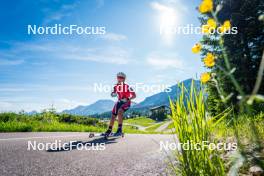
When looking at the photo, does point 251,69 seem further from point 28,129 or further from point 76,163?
point 76,163

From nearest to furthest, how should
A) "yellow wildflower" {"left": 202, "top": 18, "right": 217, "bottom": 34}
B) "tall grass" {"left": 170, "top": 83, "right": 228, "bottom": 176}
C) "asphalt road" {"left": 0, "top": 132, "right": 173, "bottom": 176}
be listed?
"yellow wildflower" {"left": 202, "top": 18, "right": 217, "bottom": 34}
"tall grass" {"left": 170, "top": 83, "right": 228, "bottom": 176}
"asphalt road" {"left": 0, "top": 132, "right": 173, "bottom": 176}

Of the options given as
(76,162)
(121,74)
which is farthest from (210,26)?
(121,74)

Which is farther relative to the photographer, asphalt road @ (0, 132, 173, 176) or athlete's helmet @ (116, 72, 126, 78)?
athlete's helmet @ (116, 72, 126, 78)

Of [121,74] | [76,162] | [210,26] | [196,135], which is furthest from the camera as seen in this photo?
[121,74]

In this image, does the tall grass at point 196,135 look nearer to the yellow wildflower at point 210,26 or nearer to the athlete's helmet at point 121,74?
the yellow wildflower at point 210,26

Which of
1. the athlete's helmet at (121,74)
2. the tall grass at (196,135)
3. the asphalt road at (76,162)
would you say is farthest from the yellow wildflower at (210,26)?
the athlete's helmet at (121,74)

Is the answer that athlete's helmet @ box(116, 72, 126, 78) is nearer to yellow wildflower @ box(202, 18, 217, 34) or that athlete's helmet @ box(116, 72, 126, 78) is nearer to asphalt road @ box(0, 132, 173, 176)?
asphalt road @ box(0, 132, 173, 176)

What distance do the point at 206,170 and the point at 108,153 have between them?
303 centimetres

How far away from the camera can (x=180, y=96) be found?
9.52 ft

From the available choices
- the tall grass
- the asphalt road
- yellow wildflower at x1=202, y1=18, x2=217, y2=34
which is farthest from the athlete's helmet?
yellow wildflower at x1=202, y1=18, x2=217, y2=34

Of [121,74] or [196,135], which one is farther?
[121,74]

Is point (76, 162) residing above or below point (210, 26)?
below

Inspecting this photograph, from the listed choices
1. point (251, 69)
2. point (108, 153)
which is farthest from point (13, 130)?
point (251, 69)

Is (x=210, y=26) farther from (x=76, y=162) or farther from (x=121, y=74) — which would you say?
(x=121, y=74)
